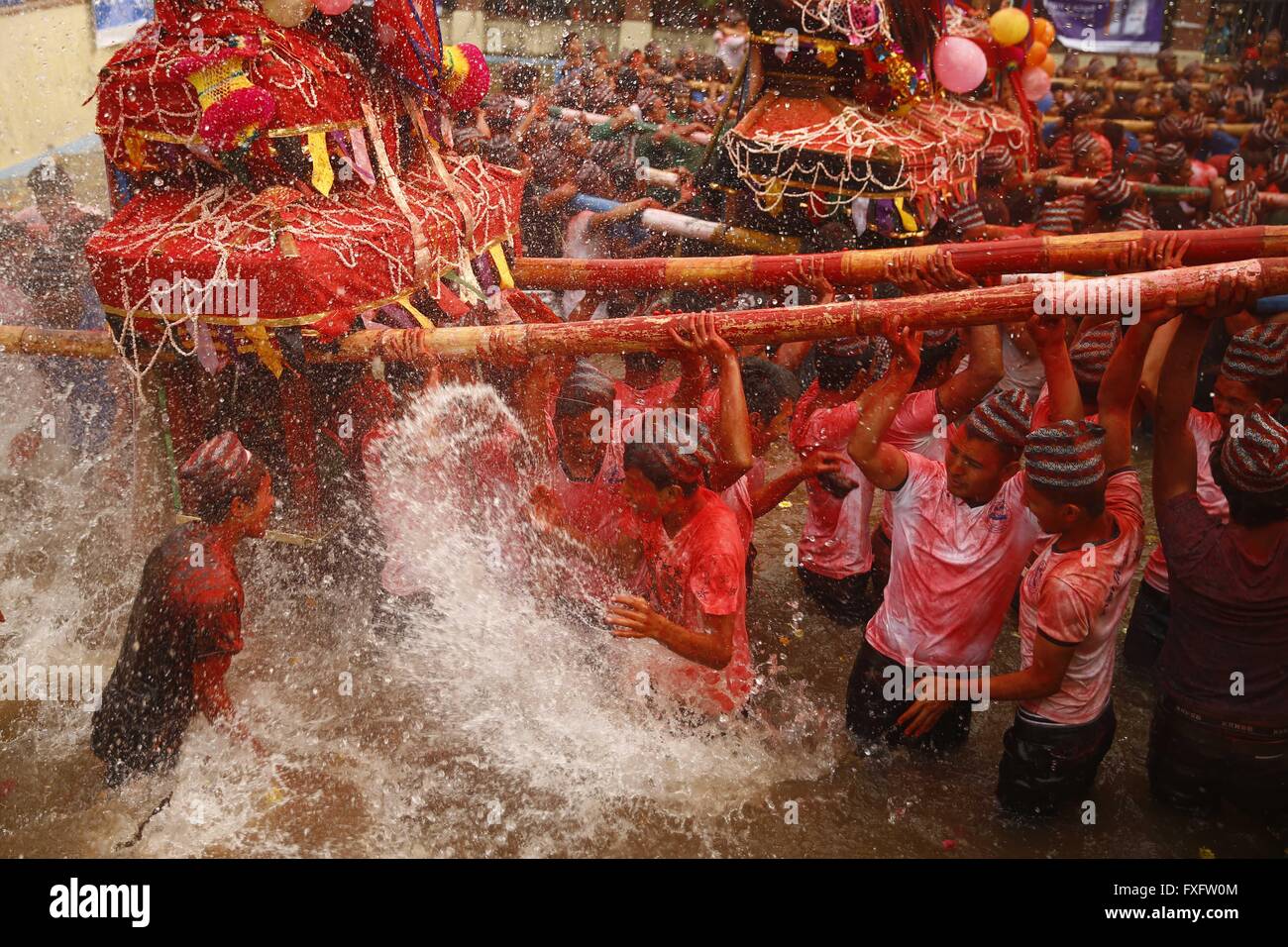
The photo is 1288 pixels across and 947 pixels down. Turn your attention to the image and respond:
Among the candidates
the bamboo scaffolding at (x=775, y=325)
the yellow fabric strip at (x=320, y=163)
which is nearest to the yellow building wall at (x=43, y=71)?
the bamboo scaffolding at (x=775, y=325)

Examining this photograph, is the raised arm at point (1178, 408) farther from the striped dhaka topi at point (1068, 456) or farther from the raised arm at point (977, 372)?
the raised arm at point (977, 372)

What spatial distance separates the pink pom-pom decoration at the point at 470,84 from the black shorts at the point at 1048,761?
11.7 ft

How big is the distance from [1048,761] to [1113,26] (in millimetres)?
17746

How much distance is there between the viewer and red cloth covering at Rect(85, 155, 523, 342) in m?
3.43

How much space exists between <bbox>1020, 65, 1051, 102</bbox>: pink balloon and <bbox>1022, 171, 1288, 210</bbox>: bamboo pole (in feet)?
4.93

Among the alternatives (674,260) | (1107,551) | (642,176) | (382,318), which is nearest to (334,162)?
(382,318)

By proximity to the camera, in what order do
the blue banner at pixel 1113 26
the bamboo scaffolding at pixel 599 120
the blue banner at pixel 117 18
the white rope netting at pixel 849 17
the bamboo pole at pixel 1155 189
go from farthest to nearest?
the blue banner at pixel 1113 26
the blue banner at pixel 117 18
the bamboo scaffolding at pixel 599 120
the bamboo pole at pixel 1155 189
the white rope netting at pixel 849 17

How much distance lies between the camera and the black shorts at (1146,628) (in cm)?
418

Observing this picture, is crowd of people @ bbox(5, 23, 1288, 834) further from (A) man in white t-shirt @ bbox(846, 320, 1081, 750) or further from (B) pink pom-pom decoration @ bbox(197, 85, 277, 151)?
(B) pink pom-pom decoration @ bbox(197, 85, 277, 151)

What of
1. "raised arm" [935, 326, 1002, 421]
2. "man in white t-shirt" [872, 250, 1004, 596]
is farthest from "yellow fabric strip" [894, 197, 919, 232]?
"raised arm" [935, 326, 1002, 421]

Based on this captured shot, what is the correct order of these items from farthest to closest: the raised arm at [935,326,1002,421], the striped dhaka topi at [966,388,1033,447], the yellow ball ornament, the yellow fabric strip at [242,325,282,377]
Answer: the yellow ball ornament → the raised arm at [935,326,1002,421] → the yellow fabric strip at [242,325,282,377] → the striped dhaka topi at [966,388,1033,447]

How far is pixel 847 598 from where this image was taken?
453 centimetres

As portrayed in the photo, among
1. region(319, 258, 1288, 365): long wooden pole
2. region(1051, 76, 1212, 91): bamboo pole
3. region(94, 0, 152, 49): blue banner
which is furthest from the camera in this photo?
region(1051, 76, 1212, 91): bamboo pole
